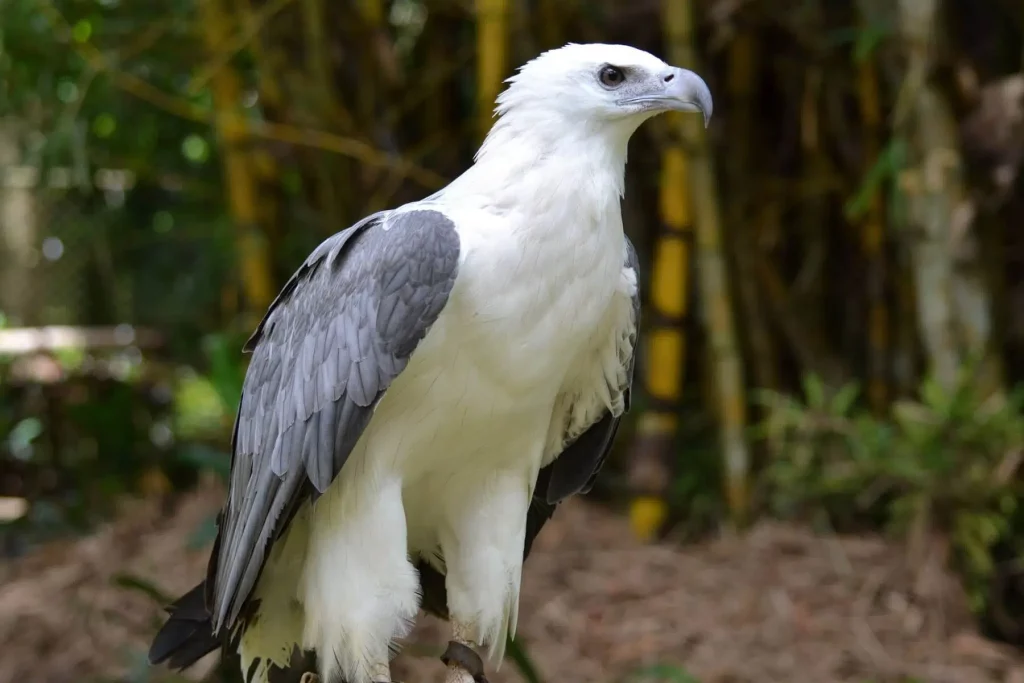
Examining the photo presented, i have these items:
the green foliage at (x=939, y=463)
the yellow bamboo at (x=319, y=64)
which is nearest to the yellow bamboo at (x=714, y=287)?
the green foliage at (x=939, y=463)

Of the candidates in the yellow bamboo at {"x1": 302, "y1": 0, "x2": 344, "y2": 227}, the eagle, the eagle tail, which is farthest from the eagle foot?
the yellow bamboo at {"x1": 302, "y1": 0, "x2": 344, "y2": 227}

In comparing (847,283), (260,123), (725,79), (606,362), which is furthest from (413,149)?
(606,362)

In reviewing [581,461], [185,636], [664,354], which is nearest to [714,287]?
[664,354]

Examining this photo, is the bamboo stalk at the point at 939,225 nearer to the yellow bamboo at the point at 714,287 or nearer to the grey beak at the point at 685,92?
the yellow bamboo at the point at 714,287

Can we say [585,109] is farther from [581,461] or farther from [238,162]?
[238,162]

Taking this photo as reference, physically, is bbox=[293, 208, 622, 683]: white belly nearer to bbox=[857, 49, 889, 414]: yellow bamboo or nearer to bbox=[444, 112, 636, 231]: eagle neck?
bbox=[444, 112, 636, 231]: eagle neck

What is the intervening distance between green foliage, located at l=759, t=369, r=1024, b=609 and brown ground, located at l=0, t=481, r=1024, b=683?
0.45 feet

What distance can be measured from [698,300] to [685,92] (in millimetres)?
2073

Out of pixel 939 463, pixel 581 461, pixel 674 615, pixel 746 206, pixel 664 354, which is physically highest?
pixel 746 206

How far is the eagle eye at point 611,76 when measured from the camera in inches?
63.6

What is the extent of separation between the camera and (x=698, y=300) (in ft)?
12.0

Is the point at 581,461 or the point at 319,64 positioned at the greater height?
the point at 319,64

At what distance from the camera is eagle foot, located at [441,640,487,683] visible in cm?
174

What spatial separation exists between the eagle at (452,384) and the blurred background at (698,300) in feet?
2.12
